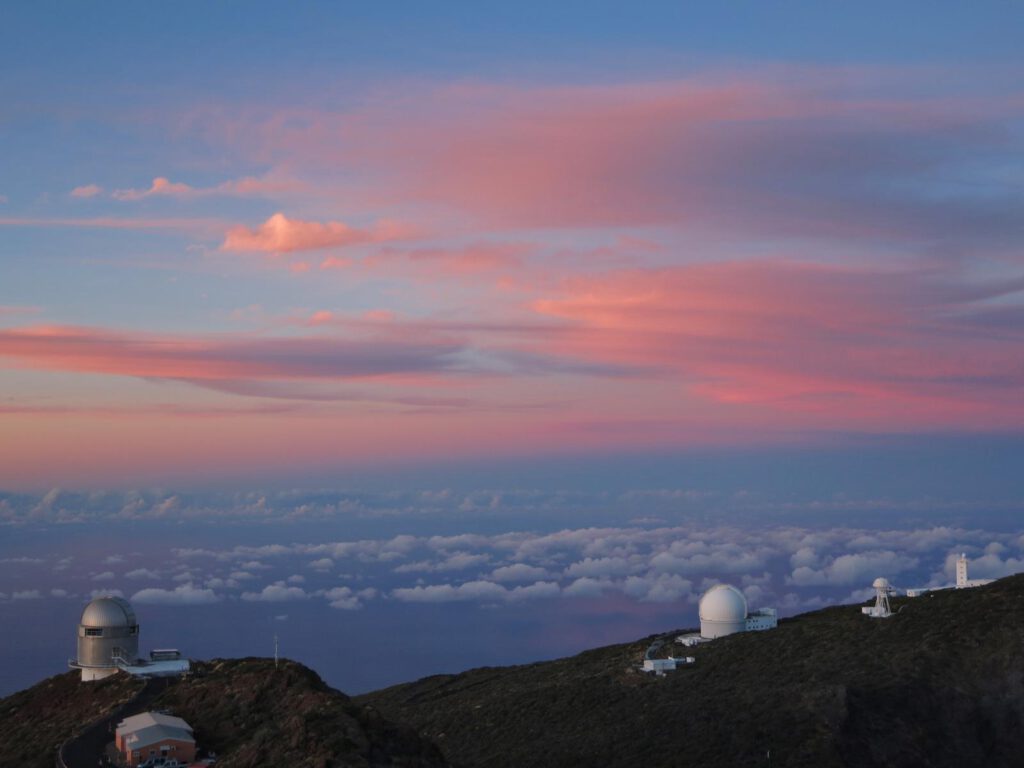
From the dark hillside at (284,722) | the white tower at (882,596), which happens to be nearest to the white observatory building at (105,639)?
the dark hillside at (284,722)

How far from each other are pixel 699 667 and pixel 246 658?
3119 cm

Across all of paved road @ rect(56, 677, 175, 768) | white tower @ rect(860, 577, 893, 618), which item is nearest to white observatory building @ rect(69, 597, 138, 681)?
paved road @ rect(56, 677, 175, 768)

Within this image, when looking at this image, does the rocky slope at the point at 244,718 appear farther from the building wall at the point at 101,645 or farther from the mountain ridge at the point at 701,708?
the building wall at the point at 101,645

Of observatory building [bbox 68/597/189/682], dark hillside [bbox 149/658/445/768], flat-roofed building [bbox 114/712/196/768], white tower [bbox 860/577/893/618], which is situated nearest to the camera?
dark hillside [bbox 149/658/445/768]

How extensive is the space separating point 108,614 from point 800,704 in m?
44.5

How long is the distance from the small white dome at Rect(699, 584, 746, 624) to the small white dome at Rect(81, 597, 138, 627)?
44.7 m

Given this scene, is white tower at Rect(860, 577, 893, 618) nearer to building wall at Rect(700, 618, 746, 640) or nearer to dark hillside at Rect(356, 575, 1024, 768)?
dark hillside at Rect(356, 575, 1024, 768)

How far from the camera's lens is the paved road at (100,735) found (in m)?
52.8

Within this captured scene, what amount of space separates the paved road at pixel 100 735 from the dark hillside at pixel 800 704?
1842 centimetres

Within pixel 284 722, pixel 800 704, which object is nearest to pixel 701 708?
pixel 800 704

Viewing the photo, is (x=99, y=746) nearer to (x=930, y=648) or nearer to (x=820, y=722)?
(x=820, y=722)

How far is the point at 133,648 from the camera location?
75.6 metres

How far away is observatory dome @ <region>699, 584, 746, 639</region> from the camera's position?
303 ft

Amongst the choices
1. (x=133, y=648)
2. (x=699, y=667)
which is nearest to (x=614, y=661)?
(x=699, y=667)
